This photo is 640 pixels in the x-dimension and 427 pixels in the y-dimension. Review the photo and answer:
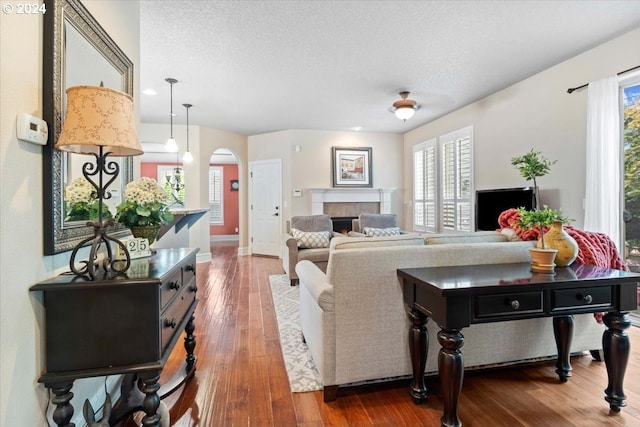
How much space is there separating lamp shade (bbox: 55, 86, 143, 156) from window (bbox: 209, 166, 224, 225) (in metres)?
8.86

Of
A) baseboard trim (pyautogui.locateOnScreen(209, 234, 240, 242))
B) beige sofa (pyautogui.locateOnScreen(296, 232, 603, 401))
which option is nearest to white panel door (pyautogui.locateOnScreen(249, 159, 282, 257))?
baseboard trim (pyautogui.locateOnScreen(209, 234, 240, 242))

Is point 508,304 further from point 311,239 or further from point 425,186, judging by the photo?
point 425,186

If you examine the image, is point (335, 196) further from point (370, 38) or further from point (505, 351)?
point (505, 351)

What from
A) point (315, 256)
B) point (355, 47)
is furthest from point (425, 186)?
point (355, 47)

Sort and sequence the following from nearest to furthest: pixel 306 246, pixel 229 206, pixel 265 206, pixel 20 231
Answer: pixel 20 231
pixel 306 246
pixel 265 206
pixel 229 206

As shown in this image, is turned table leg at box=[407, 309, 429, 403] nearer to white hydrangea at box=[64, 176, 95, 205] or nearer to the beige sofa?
the beige sofa

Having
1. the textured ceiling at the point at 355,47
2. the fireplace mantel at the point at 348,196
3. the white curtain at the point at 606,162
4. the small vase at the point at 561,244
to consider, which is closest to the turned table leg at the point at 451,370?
the small vase at the point at 561,244

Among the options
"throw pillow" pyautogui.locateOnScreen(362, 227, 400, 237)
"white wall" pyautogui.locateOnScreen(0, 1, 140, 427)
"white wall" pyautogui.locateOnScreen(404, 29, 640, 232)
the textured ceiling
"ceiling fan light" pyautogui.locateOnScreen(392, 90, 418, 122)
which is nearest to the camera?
"white wall" pyautogui.locateOnScreen(0, 1, 140, 427)

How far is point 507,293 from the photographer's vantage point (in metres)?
1.56

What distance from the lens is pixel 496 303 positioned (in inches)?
61.2

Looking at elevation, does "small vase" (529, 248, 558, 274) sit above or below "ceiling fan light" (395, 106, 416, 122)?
below

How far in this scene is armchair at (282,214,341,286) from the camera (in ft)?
14.5

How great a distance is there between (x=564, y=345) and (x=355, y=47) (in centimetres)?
296

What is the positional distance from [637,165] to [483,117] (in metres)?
2.09
